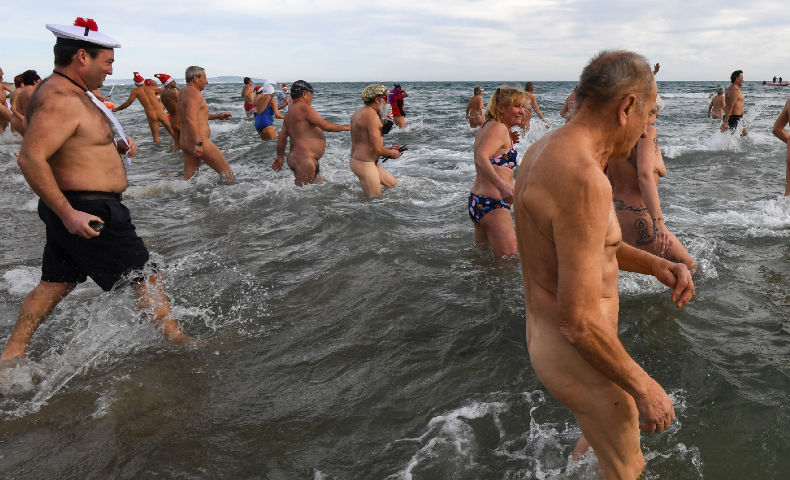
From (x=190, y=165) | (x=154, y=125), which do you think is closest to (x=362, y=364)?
(x=190, y=165)

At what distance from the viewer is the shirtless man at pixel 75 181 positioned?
10.2 feet

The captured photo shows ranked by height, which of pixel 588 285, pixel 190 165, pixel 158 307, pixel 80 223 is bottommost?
pixel 158 307

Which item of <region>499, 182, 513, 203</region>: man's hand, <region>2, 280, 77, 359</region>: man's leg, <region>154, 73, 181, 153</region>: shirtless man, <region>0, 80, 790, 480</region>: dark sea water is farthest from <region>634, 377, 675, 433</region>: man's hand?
<region>154, 73, 181, 153</region>: shirtless man

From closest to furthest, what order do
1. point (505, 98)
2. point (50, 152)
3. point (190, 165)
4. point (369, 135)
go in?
point (50, 152)
point (505, 98)
point (369, 135)
point (190, 165)

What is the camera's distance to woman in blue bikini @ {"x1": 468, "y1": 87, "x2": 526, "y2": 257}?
445 cm

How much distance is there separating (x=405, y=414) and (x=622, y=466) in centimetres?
136

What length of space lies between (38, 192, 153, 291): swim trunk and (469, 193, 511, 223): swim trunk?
271 centimetres

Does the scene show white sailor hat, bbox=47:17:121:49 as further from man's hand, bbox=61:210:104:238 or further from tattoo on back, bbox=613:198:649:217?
tattoo on back, bbox=613:198:649:217

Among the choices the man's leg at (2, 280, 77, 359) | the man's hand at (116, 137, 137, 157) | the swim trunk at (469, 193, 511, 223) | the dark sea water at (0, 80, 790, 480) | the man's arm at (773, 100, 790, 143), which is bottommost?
the dark sea water at (0, 80, 790, 480)

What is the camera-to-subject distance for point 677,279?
7.05 feet

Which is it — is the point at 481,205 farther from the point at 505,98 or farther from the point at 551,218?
the point at 551,218

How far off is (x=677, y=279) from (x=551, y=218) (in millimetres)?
821

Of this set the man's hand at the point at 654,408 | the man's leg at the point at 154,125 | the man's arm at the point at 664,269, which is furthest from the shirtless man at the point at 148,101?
the man's hand at the point at 654,408

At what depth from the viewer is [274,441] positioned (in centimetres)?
291
